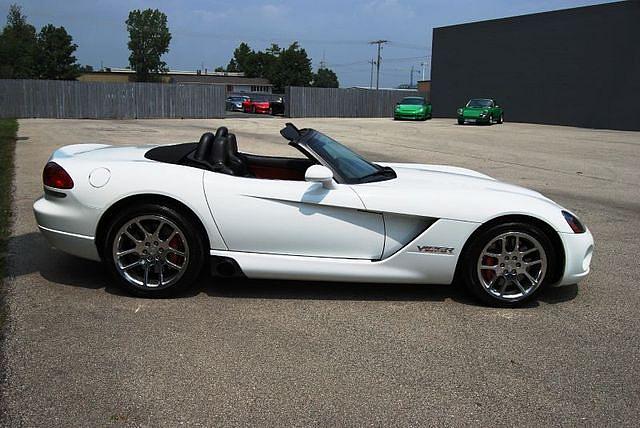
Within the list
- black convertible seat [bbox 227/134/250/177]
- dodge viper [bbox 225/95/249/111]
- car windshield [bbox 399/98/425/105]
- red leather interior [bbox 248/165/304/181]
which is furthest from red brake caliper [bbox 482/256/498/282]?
dodge viper [bbox 225/95/249/111]

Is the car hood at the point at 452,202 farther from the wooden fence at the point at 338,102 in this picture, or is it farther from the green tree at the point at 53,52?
the green tree at the point at 53,52

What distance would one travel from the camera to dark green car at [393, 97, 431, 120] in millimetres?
35469

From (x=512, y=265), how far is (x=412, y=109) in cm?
3246

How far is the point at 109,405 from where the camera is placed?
106 inches

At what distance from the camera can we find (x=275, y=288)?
170 inches

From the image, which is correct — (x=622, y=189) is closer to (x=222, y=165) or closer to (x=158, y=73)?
(x=222, y=165)

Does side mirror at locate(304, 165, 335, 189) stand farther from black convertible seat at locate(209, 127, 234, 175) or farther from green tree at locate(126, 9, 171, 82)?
green tree at locate(126, 9, 171, 82)

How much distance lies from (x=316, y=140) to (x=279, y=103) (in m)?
37.5

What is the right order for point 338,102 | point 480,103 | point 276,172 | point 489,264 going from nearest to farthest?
point 489,264
point 276,172
point 480,103
point 338,102

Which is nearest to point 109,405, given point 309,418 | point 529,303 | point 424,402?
point 309,418

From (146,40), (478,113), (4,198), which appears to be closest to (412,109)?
(478,113)

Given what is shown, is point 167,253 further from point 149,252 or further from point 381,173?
point 381,173

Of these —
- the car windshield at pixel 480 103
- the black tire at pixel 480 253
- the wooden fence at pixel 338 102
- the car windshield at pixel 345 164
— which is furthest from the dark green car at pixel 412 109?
the black tire at pixel 480 253

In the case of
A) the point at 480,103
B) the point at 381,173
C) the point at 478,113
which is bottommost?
the point at 381,173
